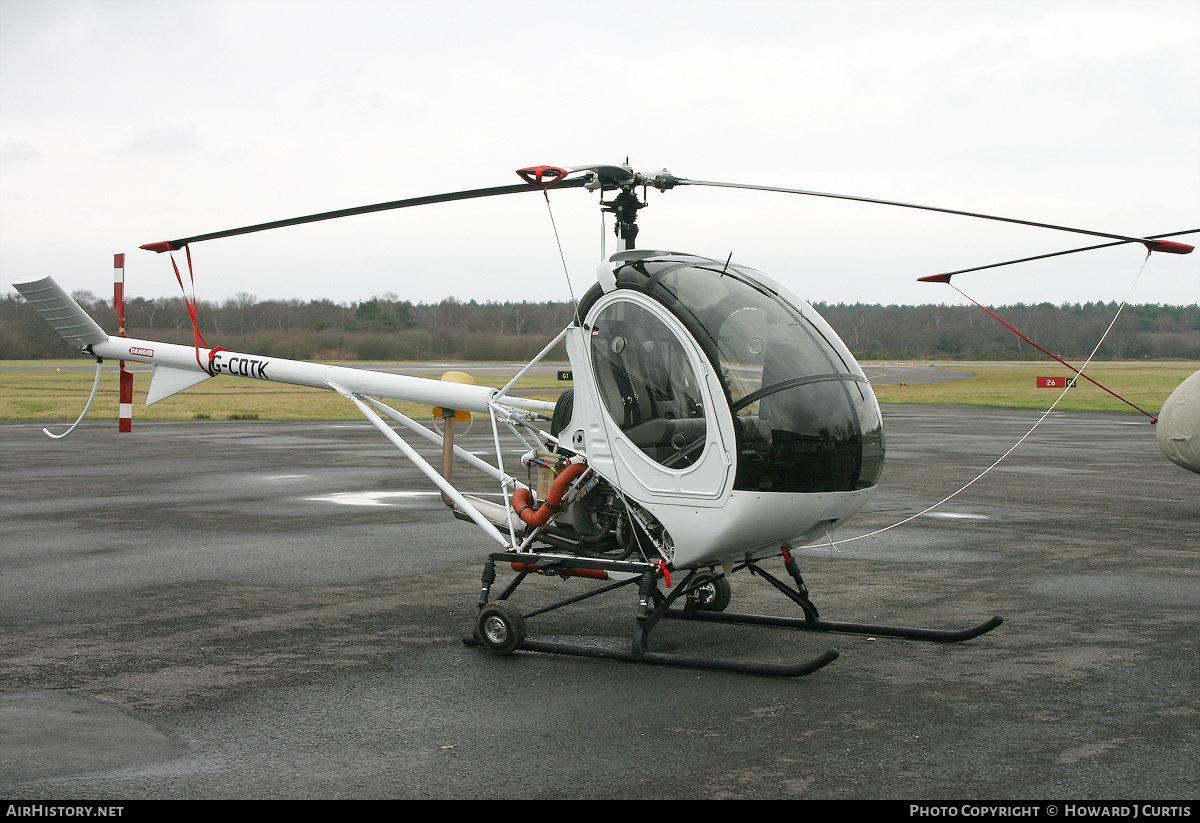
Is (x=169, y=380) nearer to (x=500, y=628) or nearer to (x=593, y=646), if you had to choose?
(x=500, y=628)

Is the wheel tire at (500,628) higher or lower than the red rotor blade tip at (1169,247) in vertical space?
lower

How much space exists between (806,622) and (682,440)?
173cm

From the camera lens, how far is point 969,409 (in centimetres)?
3725

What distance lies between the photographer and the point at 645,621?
643 centimetres

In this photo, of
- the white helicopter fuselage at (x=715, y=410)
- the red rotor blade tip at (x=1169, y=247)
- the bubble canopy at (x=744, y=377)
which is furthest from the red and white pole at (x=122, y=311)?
the red rotor blade tip at (x=1169, y=247)

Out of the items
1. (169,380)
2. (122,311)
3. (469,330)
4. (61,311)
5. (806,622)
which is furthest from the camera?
(469,330)

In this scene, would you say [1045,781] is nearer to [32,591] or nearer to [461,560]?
[461,560]

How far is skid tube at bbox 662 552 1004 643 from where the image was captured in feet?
22.3

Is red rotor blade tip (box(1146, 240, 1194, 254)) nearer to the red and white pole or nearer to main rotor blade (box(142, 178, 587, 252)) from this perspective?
main rotor blade (box(142, 178, 587, 252))

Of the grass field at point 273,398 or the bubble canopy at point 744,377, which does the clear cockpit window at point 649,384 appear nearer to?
the bubble canopy at point 744,377

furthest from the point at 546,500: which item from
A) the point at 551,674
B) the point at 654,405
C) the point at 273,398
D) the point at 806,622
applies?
the point at 273,398

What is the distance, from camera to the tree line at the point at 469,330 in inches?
1880

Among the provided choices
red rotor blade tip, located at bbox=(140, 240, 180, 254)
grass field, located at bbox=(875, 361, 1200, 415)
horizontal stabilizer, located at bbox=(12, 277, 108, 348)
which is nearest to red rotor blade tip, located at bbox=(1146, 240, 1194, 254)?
red rotor blade tip, located at bbox=(140, 240, 180, 254)

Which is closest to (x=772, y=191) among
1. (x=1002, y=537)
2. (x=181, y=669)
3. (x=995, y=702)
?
(x=995, y=702)
